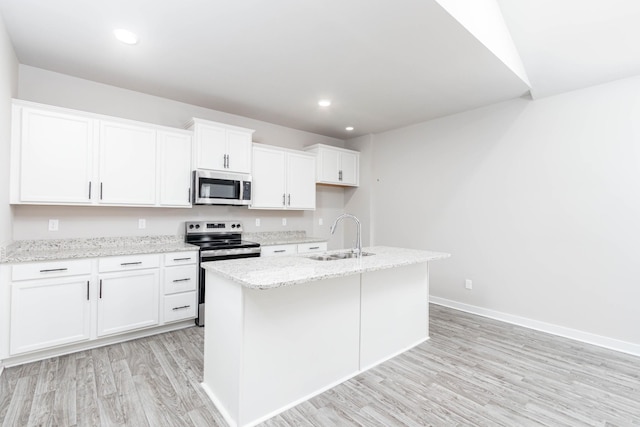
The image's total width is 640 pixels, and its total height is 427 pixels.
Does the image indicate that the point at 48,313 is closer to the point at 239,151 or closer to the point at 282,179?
the point at 239,151

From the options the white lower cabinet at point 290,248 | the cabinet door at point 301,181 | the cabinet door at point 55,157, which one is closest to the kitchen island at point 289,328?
the white lower cabinet at point 290,248

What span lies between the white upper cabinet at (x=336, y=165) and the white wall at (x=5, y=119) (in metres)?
3.36

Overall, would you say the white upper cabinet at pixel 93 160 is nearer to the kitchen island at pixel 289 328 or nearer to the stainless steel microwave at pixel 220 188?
the stainless steel microwave at pixel 220 188

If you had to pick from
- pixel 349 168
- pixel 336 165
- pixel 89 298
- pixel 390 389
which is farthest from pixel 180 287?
pixel 349 168

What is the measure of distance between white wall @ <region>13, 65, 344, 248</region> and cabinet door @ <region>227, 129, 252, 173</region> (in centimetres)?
49

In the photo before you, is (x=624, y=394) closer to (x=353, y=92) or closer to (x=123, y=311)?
(x=353, y=92)

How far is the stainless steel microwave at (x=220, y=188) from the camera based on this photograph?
11.7 feet

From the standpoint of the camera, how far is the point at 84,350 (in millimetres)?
2785

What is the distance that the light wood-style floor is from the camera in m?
1.91

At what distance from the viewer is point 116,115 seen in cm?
337

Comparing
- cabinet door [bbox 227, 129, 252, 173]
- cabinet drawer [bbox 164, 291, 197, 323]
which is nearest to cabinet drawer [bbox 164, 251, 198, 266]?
cabinet drawer [bbox 164, 291, 197, 323]

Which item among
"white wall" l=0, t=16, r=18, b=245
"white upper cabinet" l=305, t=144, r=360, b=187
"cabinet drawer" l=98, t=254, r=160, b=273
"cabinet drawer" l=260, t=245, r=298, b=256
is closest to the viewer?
"white wall" l=0, t=16, r=18, b=245

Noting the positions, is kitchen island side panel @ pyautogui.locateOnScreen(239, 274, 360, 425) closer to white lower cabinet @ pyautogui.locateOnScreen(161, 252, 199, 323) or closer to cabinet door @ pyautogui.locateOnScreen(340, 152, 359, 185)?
white lower cabinet @ pyautogui.locateOnScreen(161, 252, 199, 323)

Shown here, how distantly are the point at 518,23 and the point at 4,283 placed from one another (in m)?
4.67
